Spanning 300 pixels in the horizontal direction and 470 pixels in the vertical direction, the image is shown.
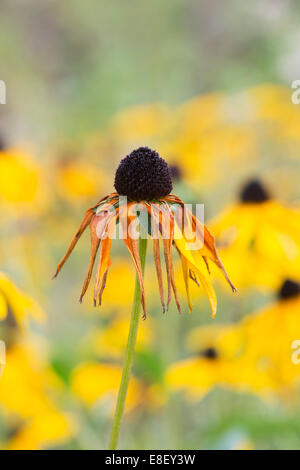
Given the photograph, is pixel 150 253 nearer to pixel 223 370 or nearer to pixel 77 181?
pixel 77 181

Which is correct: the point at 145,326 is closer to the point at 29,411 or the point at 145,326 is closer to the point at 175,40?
the point at 29,411

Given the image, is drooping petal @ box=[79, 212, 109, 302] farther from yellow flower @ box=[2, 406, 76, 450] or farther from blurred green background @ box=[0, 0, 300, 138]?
blurred green background @ box=[0, 0, 300, 138]

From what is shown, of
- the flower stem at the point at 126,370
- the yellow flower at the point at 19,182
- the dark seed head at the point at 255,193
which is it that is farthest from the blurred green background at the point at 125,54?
the flower stem at the point at 126,370

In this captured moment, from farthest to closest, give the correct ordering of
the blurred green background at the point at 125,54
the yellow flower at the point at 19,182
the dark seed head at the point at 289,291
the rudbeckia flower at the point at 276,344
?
1. the blurred green background at the point at 125,54
2. the yellow flower at the point at 19,182
3. the dark seed head at the point at 289,291
4. the rudbeckia flower at the point at 276,344

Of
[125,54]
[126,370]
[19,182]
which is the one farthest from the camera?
[125,54]

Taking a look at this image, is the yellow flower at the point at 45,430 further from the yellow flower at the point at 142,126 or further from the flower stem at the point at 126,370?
the yellow flower at the point at 142,126

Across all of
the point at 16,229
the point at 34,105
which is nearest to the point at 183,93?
A: the point at 34,105

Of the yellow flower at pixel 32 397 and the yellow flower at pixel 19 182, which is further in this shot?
the yellow flower at pixel 19 182

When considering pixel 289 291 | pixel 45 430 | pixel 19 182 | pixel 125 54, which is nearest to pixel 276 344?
pixel 289 291
